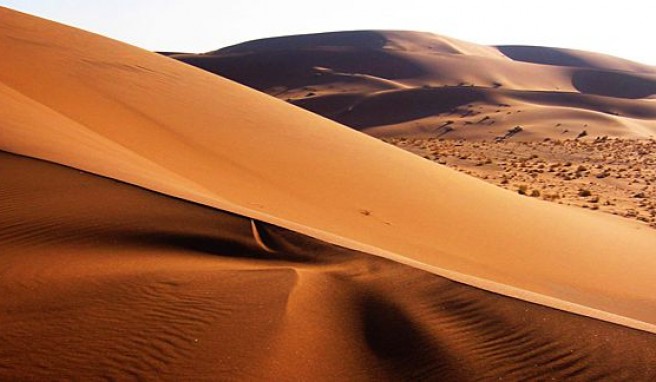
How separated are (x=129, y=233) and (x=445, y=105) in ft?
174

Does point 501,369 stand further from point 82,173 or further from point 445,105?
point 445,105

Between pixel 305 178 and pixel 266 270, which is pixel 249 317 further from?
pixel 305 178

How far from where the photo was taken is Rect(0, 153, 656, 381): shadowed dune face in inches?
167

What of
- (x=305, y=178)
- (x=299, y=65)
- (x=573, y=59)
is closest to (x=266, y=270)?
(x=305, y=178)

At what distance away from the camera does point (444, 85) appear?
8062cm

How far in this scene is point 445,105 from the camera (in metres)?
57.7

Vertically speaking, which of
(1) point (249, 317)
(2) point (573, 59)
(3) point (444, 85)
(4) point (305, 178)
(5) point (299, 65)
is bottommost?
(3) point (444, 85)

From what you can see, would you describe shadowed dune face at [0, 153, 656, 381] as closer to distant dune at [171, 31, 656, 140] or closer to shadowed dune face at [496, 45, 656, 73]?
distant dune at [171, 31, 656, 140]

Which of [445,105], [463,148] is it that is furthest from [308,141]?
[445,105]

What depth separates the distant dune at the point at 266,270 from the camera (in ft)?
14.3

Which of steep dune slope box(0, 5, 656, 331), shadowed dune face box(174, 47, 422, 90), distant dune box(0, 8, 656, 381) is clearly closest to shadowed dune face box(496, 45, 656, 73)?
shadowed dune face box(174, 47, 422, 90)

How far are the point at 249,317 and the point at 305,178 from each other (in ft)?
26.9

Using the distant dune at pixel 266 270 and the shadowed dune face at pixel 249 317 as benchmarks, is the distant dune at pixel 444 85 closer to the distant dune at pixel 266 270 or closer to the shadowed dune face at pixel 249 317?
Result: the distant dune at pixel 266 270

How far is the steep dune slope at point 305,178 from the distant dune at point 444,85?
26453 mm
